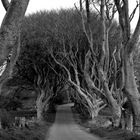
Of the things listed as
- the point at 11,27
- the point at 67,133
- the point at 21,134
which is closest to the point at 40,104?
the point at 67,133

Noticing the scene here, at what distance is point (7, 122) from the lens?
59.4ft

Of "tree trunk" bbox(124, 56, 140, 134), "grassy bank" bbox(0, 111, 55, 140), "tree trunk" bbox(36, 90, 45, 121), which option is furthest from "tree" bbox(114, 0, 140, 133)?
"tree trunk" bbox(36, 90, 45, 121)

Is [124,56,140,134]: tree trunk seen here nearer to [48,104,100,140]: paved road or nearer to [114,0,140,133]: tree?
[114,0,140,133]: tree

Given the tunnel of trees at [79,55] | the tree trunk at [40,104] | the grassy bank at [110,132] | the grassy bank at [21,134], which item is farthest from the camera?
the tree trunk at [40,104]

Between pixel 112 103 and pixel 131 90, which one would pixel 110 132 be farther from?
pixel 131 90

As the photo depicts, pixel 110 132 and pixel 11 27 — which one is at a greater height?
pixel 11 27

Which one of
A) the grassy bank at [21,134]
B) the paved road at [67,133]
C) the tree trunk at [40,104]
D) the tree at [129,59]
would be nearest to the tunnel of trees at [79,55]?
the tree trunk at [40,104]

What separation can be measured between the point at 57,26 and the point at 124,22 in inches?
862

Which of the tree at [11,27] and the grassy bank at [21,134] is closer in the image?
the tree at [11,27]

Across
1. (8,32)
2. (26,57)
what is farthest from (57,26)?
(8,32)

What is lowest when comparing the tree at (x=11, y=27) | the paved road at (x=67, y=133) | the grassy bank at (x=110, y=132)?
the paved road at (x=67, y=133)

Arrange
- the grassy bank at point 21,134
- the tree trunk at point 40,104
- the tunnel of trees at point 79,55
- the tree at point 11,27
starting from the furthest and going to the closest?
the tree trunk at point 40,104 < the tunnel of trees at point 79,55 < the grassy bank at point 21,134 < the tree at point 11,27

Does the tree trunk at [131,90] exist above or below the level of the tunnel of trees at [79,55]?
below

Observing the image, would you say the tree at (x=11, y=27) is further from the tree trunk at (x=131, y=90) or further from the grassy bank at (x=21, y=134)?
the grassy bank at (x=21, y=134)
